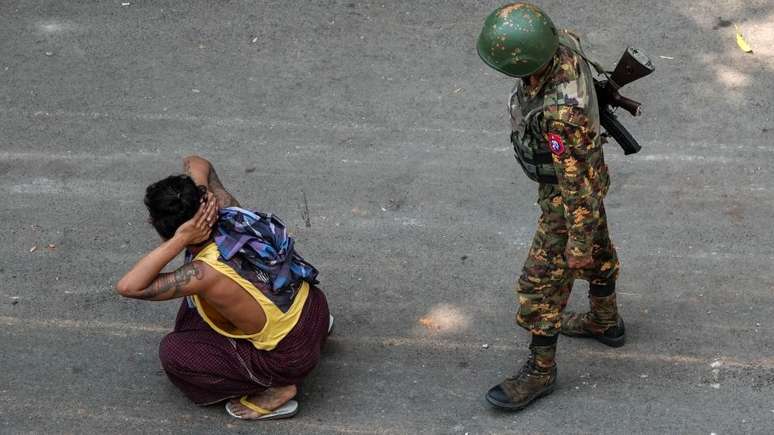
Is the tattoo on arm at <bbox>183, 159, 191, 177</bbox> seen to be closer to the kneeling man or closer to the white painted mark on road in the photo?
the kneeling man

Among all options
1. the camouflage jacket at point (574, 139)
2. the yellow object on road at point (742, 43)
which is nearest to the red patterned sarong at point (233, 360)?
the camouflage jacket at point (574, 139)

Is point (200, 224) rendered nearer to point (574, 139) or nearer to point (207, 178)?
point (207, 178)

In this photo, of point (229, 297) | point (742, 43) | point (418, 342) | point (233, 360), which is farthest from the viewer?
point (742, 43)

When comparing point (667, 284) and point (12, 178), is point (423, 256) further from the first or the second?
point (12, 178)

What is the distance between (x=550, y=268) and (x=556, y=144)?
642 millimetres

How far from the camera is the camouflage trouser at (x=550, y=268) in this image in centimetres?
406

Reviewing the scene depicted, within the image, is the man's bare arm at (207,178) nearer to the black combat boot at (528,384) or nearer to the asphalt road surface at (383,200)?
the asphalt road surface at (383,200)

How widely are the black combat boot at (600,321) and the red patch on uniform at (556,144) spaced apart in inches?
38.2

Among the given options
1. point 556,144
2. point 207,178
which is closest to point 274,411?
point 207,178

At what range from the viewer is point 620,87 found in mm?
4090

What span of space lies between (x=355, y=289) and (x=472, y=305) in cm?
62

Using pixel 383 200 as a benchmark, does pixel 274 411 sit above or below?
below

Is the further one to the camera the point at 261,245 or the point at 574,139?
the point at 261,245

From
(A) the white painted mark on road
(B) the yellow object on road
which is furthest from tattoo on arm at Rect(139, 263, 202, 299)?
(B) the yellow object on road
